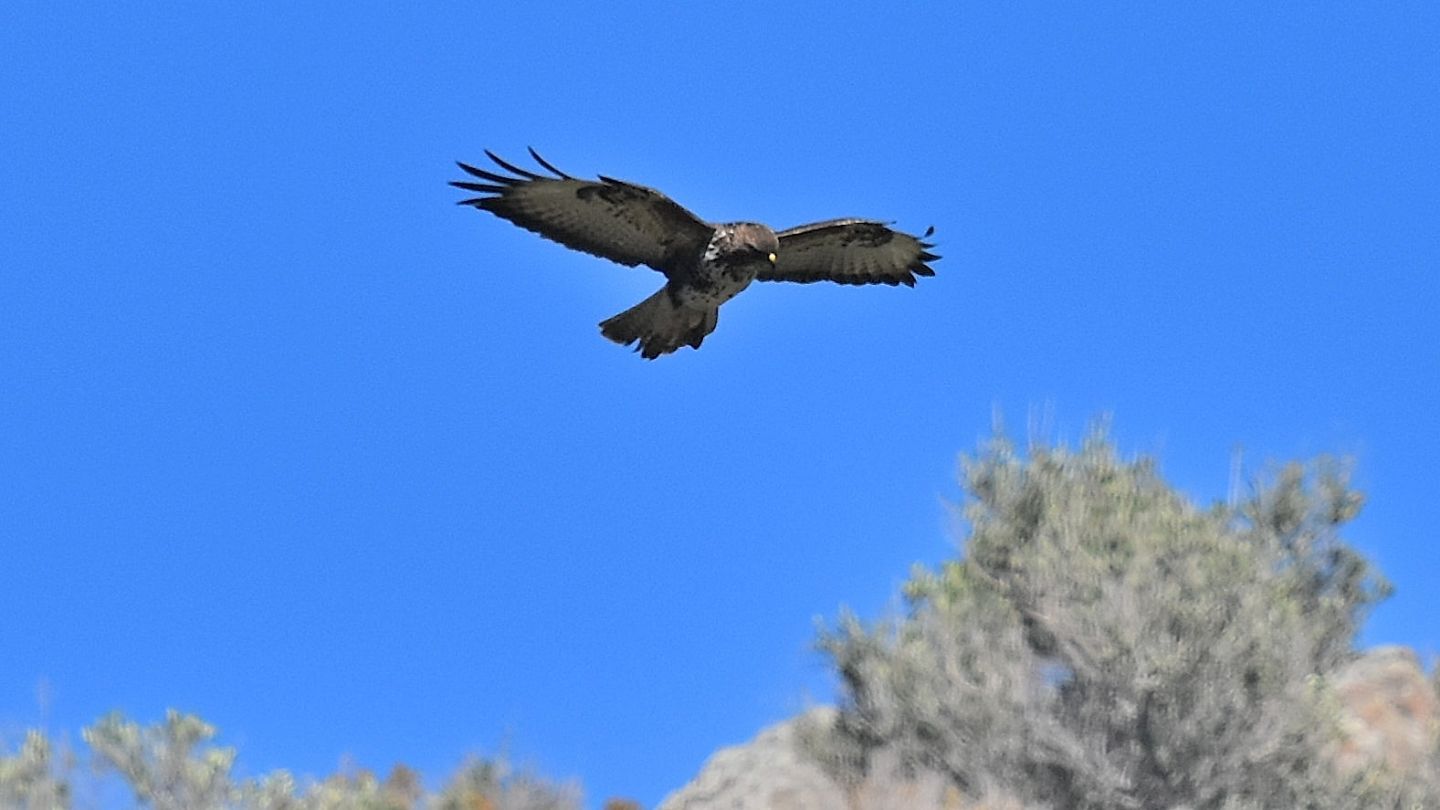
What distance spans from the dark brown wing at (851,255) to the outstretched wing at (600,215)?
109 cm

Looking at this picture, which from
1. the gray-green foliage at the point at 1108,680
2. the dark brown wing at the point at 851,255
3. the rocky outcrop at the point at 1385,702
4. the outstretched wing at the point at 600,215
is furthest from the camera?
the rocky outcrop at the point at 1385,702

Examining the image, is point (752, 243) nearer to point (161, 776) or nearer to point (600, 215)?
point (600, 215)

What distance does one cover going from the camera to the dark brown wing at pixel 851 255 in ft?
46.4

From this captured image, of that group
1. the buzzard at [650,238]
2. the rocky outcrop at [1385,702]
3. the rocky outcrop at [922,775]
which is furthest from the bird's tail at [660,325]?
the rocky outcrop at [1385,702]

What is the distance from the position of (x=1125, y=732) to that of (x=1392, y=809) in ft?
6.48

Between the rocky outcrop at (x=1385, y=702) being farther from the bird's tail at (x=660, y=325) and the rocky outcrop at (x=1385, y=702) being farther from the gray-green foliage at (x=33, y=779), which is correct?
the gray-green foliage at (x=33, y=779)

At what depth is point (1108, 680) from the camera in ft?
49.4

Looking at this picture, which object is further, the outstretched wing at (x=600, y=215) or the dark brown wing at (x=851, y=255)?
the dark brown wing at (x=851, y=255)

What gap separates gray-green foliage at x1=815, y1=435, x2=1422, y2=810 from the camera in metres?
14.9

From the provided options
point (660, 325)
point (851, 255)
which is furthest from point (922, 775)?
point (660, 325)

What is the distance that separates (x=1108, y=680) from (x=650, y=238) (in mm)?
4858

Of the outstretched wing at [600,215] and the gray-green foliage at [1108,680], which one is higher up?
the outstretched wing at [600,215]

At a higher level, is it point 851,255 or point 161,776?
point 851,255

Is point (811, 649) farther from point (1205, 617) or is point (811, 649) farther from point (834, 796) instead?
point (1205, 617)
